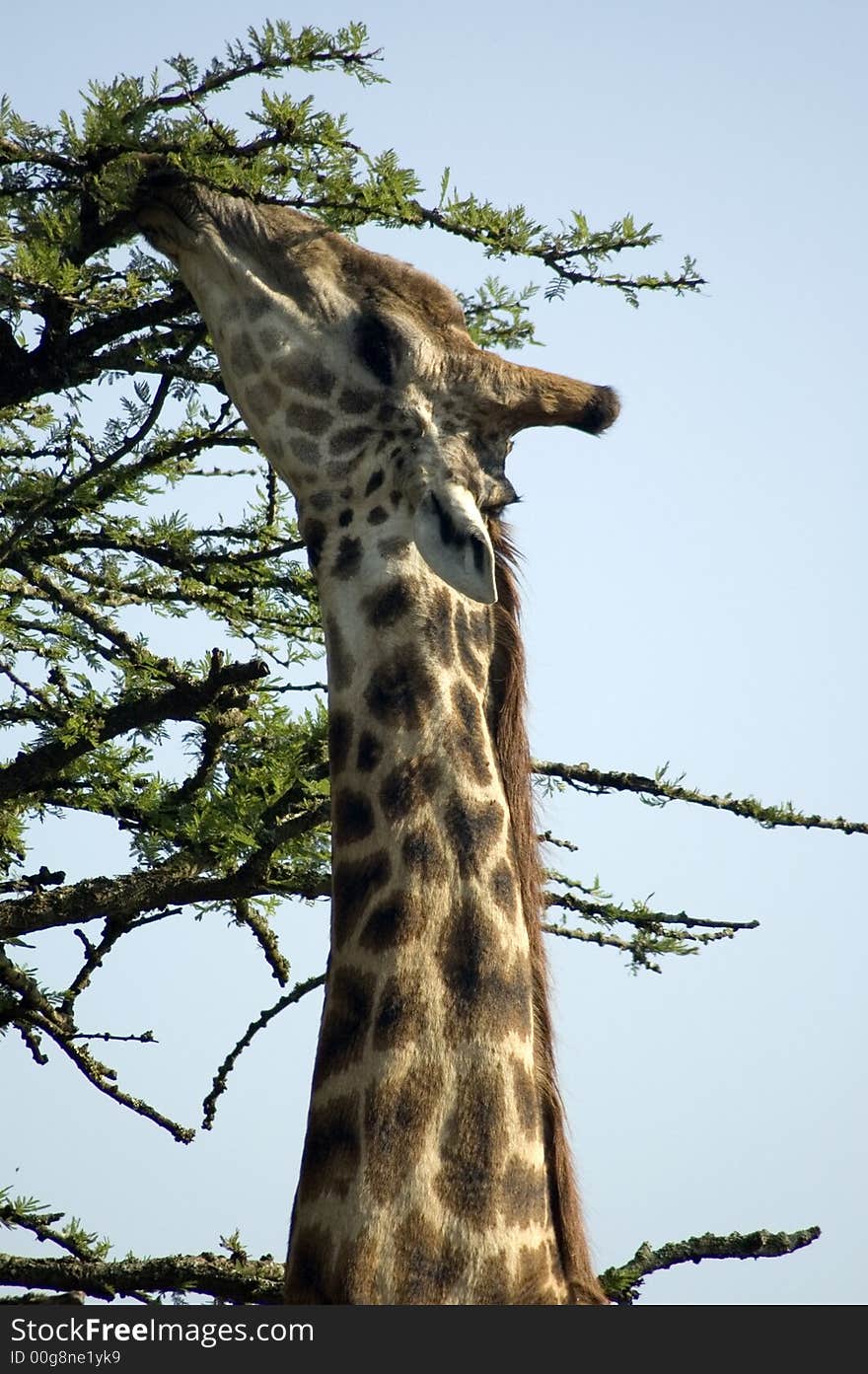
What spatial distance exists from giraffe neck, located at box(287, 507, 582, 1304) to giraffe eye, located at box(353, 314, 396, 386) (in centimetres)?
56

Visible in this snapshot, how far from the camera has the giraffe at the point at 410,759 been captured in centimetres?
363

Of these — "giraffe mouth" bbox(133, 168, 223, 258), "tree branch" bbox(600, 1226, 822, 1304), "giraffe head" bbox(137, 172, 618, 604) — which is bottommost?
"tree branch" bbox(600, 1226, 822, 1304)

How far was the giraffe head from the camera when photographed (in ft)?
14.8

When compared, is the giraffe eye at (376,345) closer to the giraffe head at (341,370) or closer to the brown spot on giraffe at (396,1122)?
the giraffe head at (341,370)

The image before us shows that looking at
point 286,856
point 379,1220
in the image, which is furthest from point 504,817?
point 286,856

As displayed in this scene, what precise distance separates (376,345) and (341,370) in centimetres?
14

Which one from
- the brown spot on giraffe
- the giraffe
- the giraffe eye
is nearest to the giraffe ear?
the giraffe

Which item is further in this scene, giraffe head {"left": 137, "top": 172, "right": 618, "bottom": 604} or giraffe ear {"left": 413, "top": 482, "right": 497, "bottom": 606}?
giraffe head {"left": 137, "top": 172, "right": 618, "bottom": 604}

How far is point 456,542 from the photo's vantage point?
4234 millimetres

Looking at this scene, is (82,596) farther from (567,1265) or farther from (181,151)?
(567,1265)

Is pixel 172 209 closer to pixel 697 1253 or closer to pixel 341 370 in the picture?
pixel 341 370


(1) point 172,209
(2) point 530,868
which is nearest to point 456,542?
(2) point 530,868

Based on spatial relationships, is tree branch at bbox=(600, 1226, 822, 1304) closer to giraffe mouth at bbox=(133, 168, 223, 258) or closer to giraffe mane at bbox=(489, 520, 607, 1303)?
giraffe mane at bbox=(489, 520, 607, 1303)

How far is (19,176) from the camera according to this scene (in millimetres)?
4922
